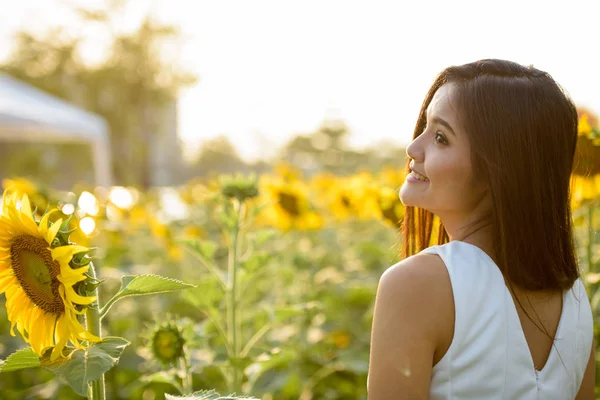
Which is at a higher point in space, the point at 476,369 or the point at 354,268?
the point at 476,369

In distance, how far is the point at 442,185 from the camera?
3.72 feet

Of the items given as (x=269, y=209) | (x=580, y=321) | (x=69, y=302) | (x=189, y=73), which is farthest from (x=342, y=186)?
(x=189, y=73)

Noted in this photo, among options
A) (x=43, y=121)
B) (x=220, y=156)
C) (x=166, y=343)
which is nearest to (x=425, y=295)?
(x=166, y=343)

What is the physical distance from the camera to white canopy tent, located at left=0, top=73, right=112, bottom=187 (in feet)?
24.2

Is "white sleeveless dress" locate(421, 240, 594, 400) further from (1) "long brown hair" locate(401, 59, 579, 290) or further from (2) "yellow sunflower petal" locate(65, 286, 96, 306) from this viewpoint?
(2) "yellow sunflower petal" locate(65, 286, 96, 306)

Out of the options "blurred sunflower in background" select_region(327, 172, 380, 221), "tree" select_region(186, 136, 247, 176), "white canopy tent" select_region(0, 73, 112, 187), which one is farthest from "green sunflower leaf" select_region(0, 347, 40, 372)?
"tree" select_region(186, 136, 247, 176)

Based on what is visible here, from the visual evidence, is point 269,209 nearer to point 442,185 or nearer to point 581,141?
point 581,141

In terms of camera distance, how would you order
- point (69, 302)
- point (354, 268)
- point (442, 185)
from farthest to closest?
1. point (354, 268)
2. point (442, 185)
3. point (69, 302)

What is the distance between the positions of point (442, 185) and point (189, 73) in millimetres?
21447

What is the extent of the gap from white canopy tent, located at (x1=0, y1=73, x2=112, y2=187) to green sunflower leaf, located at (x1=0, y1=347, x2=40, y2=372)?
6.68 m

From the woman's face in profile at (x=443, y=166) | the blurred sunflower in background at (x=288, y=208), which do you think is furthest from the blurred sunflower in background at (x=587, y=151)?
the blurred sunflower in background at (x=288, y=208)

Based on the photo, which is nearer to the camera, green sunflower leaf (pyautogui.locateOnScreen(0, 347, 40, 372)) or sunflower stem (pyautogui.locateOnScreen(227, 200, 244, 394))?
green sunflower leaf (pyautogui.locateOnScreen(0, 347, 40, 372))

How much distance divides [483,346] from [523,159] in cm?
31

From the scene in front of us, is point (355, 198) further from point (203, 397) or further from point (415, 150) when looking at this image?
point (203, 397)
